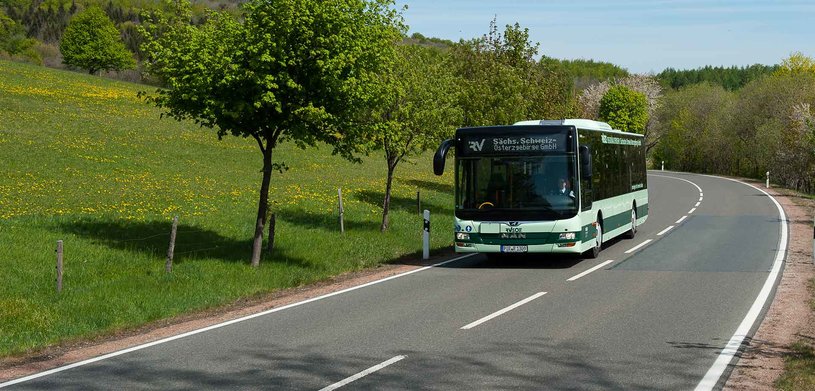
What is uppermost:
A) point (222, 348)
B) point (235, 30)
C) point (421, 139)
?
point (235, 30)

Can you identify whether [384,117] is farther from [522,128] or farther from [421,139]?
[522,128]

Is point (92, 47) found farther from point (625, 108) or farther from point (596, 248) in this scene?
point (596, 248)

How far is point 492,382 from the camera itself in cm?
820

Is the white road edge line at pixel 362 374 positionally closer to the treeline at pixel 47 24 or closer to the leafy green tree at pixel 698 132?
the leafy green tree at pixel 698 132

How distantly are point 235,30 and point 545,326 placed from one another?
8.58m

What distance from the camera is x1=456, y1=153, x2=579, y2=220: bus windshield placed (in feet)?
58.0

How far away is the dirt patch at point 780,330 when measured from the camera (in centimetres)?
847

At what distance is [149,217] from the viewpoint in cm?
2317

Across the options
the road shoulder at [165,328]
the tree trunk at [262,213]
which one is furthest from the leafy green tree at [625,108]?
the road shoulder at [165,328]

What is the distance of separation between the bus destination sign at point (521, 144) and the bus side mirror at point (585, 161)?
0.38 meters

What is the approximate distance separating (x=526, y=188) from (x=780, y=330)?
289 inches

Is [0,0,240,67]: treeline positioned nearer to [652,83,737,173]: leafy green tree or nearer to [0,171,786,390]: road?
[652,83,737,173]: leafy green tree

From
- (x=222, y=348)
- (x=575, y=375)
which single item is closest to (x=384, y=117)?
(x=222, y=348)

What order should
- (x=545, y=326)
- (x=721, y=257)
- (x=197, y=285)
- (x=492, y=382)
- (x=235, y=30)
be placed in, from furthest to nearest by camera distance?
1. (x=721, y=257)
2. (x=235, y=30)
3. (x=197, y=285)
4. (x=545, y=326)
5. (x=492, y=382)
